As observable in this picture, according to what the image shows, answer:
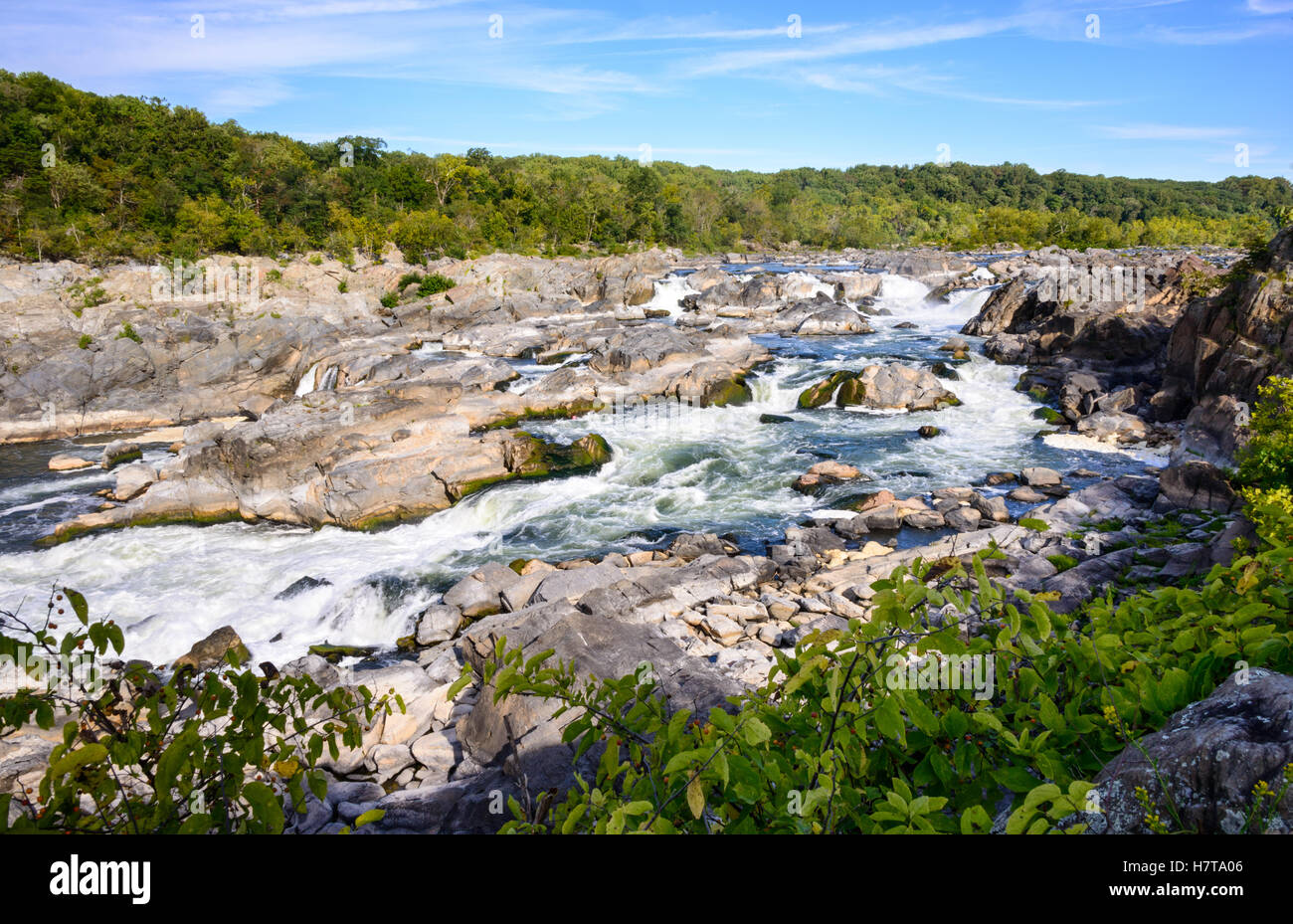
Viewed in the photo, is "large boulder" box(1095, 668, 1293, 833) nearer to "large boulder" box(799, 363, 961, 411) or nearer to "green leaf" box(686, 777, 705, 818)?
"green leaf" box(686, 777, 705, 818)

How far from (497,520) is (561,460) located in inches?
135

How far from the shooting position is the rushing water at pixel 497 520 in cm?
1281

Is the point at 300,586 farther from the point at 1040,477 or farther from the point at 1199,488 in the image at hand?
the point at 1199,488

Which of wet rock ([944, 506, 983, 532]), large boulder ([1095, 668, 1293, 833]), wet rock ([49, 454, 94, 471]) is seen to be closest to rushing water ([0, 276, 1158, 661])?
wet rock ([49, 454, 94, 471])

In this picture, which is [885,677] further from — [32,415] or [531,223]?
[531,223]

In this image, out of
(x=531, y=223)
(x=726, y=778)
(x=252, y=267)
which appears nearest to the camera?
(x=726, y=778)

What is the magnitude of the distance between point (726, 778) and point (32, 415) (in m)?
31.0

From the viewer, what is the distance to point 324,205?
5041 cm

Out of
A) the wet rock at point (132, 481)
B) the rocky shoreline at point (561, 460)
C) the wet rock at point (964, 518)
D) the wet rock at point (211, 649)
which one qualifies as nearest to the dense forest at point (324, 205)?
the rocky shoreline at point (561, 460)

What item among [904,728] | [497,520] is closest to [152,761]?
[904,728]

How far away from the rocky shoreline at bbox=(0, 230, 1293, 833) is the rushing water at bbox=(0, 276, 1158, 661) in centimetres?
75

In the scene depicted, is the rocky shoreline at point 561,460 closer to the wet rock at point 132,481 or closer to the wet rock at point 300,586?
the wet rock at point 132,481
